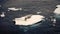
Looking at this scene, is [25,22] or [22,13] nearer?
[25,22]

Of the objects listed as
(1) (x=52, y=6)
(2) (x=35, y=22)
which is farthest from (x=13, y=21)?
(1) (x=52, y=6)

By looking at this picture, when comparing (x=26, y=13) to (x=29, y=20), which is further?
(x=26, y=13)

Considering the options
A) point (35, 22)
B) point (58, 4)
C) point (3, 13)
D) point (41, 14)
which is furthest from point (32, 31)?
point (58, 4)

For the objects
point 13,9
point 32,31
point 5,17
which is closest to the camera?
point 32,31

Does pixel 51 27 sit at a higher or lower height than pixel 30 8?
lower

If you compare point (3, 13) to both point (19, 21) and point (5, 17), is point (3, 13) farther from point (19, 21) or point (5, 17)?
point (19, 21)

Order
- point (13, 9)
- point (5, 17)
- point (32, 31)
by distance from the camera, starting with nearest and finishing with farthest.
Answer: point (32, 31), point (5, 17), point (13, 9)

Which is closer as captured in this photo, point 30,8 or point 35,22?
point 35,22

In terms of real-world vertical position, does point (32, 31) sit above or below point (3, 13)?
below

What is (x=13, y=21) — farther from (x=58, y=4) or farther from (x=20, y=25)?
(x=58, y=4)
